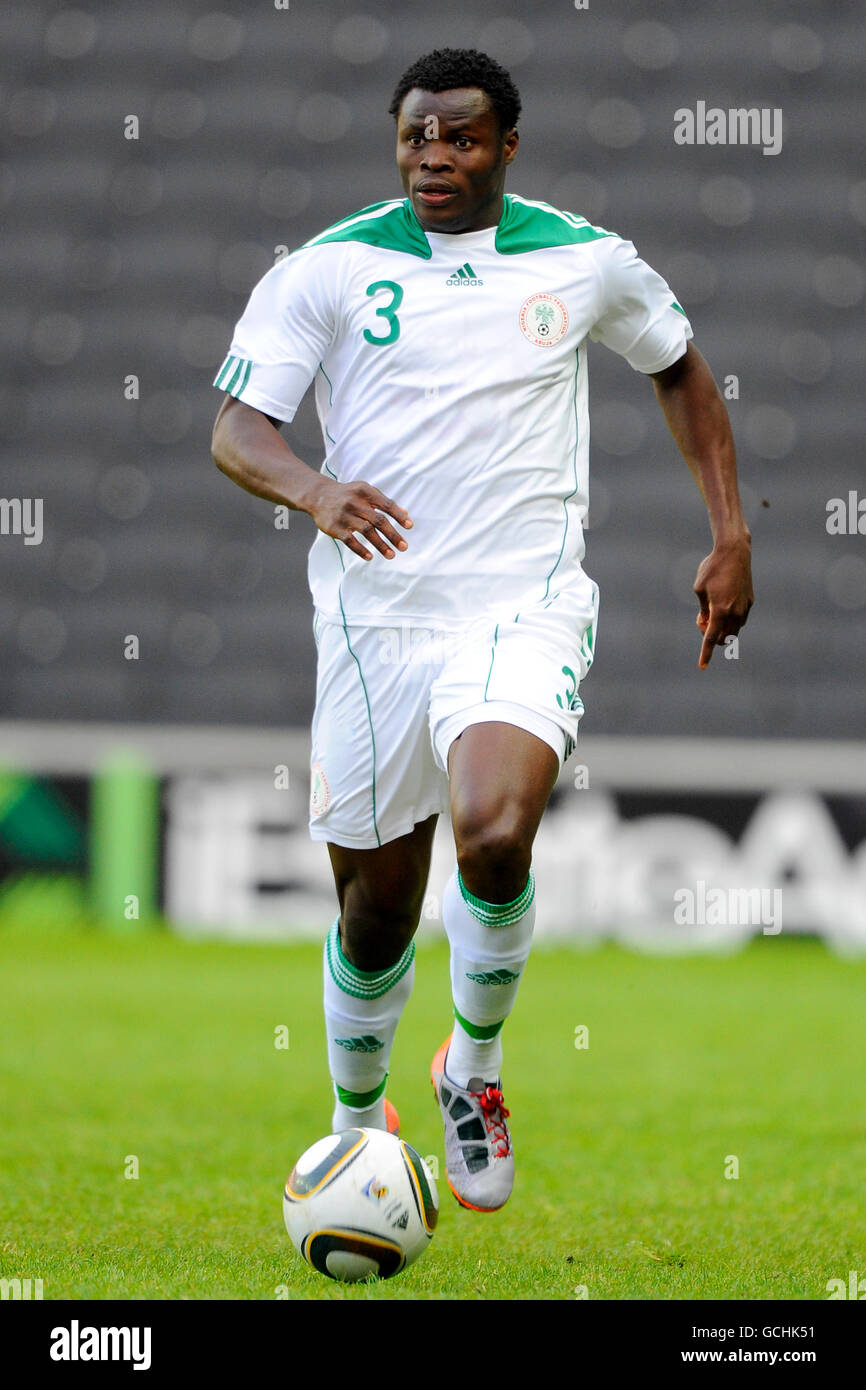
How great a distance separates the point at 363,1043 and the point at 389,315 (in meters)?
1.69

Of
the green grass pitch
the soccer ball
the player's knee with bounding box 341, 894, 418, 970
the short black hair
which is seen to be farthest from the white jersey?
the green grass pitch

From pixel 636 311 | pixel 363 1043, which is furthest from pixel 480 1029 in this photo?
pixel 636 311

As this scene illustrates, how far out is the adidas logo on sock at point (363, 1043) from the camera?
4.42m

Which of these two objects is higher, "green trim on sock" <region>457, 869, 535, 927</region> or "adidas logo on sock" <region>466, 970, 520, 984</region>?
"green trim on sock" <region>457, 869, 535, 927</region>

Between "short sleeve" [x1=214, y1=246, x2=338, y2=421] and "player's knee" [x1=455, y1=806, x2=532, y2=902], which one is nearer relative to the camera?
"player's knee" [x1=455, y1=806, x2=532, y2=902]

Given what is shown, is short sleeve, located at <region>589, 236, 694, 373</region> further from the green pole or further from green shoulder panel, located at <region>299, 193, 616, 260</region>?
the green pole

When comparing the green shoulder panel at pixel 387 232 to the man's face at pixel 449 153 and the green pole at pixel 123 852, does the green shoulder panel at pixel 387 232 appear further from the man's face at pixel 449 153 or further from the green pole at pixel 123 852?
the green pole at pixel 123 852

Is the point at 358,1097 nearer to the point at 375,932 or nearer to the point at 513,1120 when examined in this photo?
the point at 375,932

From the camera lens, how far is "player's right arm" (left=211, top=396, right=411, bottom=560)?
359cm

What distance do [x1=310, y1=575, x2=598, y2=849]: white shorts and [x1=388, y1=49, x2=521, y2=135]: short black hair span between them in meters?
1.05

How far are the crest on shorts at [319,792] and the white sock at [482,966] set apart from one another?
329 mm

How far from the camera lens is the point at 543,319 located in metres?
4.04

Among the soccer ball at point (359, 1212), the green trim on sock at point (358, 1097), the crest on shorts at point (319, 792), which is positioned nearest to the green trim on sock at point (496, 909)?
the crest on shorts at point (319, 792)

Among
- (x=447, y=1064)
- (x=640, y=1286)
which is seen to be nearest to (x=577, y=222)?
(x=447, y=1064)
